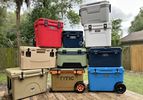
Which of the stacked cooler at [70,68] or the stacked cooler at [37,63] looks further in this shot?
the stacked cooler at [70,68]

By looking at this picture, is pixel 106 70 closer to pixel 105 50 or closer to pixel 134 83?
pixel 105 50

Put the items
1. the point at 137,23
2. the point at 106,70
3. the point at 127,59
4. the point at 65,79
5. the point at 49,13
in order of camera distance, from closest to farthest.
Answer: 1. the point at 106,70
2. the point at 65,79
3. the point at 127,59
4. the point at 49,13
5. the point at 137,23

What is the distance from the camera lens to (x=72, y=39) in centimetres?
624

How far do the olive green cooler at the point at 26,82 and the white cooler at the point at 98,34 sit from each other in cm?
126

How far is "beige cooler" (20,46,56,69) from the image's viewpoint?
552 centimetres

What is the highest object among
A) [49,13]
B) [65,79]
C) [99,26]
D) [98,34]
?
[49,13]

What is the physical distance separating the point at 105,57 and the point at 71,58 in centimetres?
73

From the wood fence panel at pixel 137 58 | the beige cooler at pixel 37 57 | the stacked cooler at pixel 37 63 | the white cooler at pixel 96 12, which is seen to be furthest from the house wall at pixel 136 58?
the beige cooler at pixel 37 57

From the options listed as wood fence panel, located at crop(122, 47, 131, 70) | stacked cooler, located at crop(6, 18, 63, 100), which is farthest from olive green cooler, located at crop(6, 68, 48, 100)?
wood fence panel, located at crop(122, 47, 131, 70)

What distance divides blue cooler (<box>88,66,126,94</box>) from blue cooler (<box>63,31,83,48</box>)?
703 millimetres

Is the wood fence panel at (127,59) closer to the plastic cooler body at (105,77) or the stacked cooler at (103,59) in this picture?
the stacked cooler at (103,59)

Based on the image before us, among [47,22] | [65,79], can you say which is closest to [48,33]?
[47,22]

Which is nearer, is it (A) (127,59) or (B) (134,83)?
(B) (134,83)

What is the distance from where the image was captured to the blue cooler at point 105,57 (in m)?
5.88
